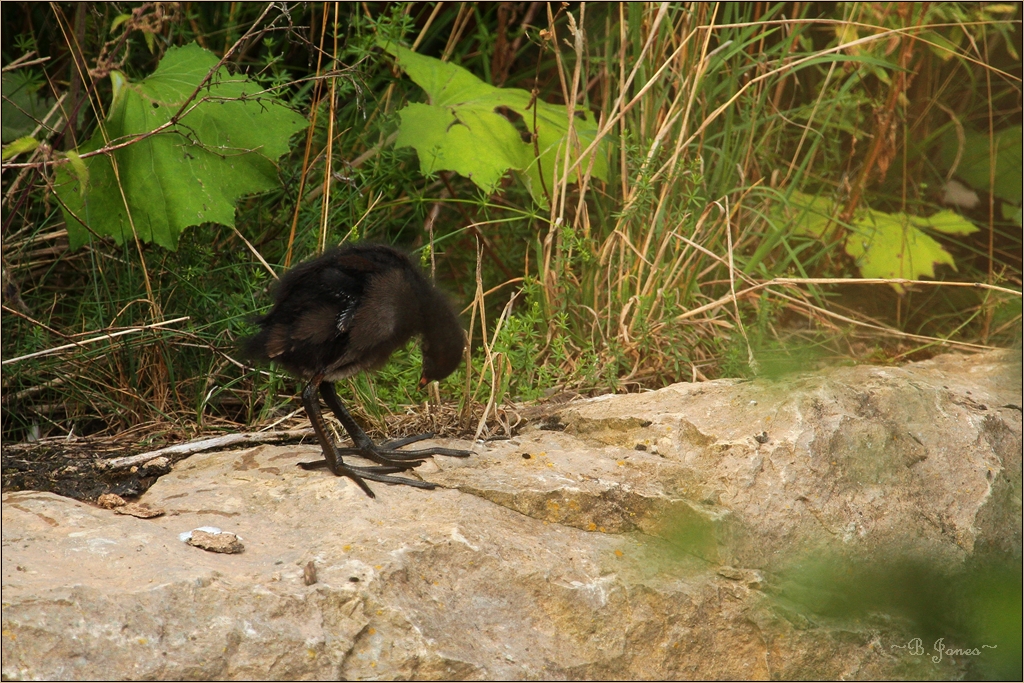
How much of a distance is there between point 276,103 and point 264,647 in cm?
263

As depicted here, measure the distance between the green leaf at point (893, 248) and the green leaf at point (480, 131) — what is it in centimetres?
158

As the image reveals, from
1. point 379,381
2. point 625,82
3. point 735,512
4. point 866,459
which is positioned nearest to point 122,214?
point 379,381

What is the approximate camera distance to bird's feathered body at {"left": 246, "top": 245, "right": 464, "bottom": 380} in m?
3.06

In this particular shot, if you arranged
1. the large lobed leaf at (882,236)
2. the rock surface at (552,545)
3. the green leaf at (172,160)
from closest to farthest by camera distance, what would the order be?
the rock surface at (552,545) → the green leaf at (172,160) → the large lobed leaf at (882,236)

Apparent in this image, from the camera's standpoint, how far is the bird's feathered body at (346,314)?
10.0ft

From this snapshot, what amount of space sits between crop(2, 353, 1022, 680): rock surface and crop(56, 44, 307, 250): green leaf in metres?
1.17

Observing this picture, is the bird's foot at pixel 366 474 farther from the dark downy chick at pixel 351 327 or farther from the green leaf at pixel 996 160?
the green leaf at pixel 996 160

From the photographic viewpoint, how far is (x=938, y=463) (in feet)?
10.7

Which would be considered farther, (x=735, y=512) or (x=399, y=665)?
(x=735, y=512)

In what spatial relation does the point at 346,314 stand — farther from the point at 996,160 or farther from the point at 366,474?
the point at 996,160

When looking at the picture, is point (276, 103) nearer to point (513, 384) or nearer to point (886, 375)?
point (513, 384)

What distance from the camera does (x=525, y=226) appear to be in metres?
4.84

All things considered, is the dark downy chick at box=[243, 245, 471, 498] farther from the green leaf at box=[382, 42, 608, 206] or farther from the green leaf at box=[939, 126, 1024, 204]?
the green leaf at box=[939, 126, 1024, 204]

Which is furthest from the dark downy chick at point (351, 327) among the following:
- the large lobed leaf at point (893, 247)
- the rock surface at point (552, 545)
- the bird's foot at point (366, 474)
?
the large lobed leaf at point (893, 247)
